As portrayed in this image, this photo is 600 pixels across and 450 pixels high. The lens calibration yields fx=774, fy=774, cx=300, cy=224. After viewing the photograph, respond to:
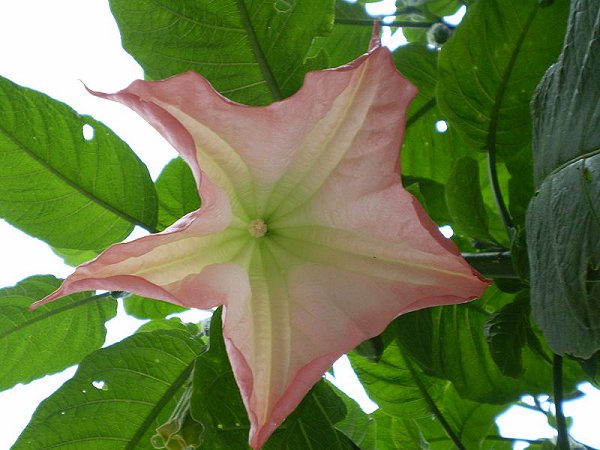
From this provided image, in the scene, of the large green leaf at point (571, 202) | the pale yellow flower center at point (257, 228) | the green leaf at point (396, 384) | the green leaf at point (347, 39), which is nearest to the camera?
the large green leaf at point (571, 202)

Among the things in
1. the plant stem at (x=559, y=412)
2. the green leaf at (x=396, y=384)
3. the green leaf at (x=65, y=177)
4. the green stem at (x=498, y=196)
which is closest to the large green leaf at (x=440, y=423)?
the green leaf at (x=396, y=384)

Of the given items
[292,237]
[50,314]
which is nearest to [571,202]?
[292,237]

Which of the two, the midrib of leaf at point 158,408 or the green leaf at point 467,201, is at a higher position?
the green leaf at point 467,201

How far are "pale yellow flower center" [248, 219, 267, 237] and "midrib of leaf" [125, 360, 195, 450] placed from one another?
0.25m

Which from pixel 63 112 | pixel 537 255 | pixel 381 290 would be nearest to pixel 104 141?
pixel 63 112

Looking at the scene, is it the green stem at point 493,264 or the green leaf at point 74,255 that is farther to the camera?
the green leaf at point 74,255

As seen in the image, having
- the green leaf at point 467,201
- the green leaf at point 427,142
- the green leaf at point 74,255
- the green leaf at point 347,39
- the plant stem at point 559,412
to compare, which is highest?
the green leaf at point 347,39

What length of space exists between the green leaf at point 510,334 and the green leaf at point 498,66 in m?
0.21

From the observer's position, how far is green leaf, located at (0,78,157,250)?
0.90 m

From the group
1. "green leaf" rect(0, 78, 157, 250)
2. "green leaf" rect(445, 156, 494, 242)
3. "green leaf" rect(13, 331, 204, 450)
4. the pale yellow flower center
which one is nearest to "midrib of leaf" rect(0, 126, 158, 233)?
"green leaf" rect(0, 78, 157, 250)

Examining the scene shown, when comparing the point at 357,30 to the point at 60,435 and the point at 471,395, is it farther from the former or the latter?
the point at 60,435

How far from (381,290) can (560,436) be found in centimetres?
32

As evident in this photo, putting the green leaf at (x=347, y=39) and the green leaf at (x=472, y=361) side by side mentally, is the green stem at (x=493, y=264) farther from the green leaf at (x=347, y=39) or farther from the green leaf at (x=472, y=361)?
the green leaf at (x=347, y=39)

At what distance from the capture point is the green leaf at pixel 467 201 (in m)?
0.94
